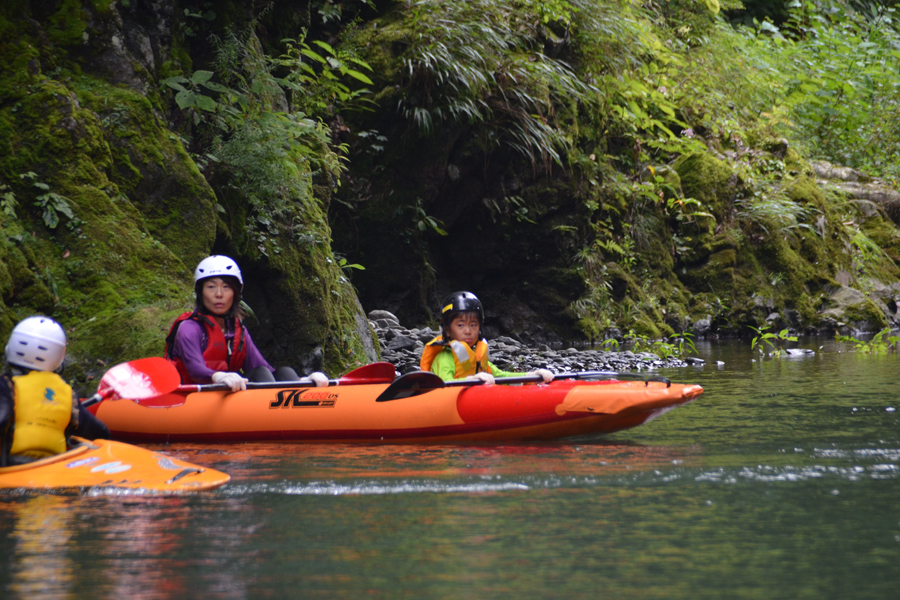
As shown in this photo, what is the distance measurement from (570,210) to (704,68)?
6.16 m

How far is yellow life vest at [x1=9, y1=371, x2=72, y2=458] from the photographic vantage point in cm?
351

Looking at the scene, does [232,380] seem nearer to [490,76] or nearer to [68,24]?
[68,24]

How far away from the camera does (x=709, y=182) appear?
13.9 m

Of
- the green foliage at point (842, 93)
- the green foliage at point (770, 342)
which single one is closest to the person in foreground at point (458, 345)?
the green foliage at point (770, 342)

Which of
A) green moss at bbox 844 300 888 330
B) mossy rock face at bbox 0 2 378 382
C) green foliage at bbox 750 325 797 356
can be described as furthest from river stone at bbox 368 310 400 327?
green moss at bbox 844 300 888 330

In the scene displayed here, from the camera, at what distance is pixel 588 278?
11672 mm

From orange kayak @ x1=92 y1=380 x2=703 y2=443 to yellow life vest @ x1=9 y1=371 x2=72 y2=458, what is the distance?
1.12 metres

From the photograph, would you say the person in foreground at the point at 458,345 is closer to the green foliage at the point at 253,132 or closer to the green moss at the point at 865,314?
the green foliage at the point at 253,132

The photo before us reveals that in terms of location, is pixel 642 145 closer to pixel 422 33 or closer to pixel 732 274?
pixel 732 274

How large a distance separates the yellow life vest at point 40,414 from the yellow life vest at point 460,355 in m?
2.37

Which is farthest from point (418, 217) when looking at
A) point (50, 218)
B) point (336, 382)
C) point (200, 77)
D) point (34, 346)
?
point (34, 346)

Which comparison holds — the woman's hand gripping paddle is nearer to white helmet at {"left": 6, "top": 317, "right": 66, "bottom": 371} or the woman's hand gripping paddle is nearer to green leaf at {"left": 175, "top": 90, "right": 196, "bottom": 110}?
white helmet at {"left": 6, "top": 317, "right": 66, "bottom": 371}

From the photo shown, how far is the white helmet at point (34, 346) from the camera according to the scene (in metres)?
3.56

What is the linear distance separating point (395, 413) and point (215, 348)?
1.43m
